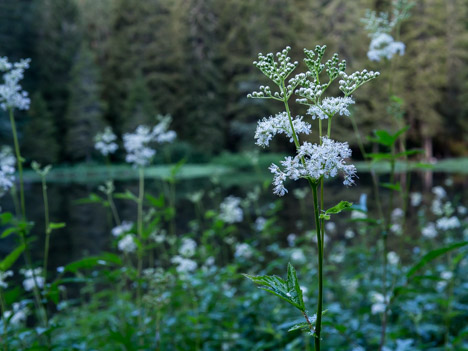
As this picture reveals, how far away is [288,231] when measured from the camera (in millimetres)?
7734

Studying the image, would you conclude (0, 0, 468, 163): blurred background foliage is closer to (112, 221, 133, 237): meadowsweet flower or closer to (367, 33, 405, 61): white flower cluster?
(112, 221, 133, 237): meadowsweet flower

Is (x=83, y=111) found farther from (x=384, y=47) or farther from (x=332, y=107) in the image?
(x=332, y=107)

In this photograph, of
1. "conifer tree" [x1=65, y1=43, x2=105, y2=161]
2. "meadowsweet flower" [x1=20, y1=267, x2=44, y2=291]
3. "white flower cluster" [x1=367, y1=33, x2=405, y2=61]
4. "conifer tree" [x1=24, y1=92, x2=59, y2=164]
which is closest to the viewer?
"meadowsweet flower" [x1=20, y1=267, x2=44, y2=291]

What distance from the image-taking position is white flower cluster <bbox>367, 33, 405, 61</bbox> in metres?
2.35

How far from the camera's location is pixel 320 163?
0.86 m

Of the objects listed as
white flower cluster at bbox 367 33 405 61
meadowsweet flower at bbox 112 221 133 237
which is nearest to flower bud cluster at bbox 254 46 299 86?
white flower cluster at bbox 367 33 405 61

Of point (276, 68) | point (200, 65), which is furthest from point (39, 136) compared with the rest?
point (276, 68)

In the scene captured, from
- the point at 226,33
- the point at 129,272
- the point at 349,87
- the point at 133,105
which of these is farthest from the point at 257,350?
the point at 226,33

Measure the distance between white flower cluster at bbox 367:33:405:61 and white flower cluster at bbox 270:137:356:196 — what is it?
5.70 feet

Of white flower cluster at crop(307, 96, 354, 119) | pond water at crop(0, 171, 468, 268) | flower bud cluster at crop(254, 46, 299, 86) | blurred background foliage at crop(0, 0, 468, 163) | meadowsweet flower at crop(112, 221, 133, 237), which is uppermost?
blurred background foliage at crop(0, 0, 468, 163)

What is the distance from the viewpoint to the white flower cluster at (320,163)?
86 cm

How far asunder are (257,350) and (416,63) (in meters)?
28.0

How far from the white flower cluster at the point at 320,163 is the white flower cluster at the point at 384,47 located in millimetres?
1737

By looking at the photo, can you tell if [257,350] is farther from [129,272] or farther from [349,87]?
[349,87]
